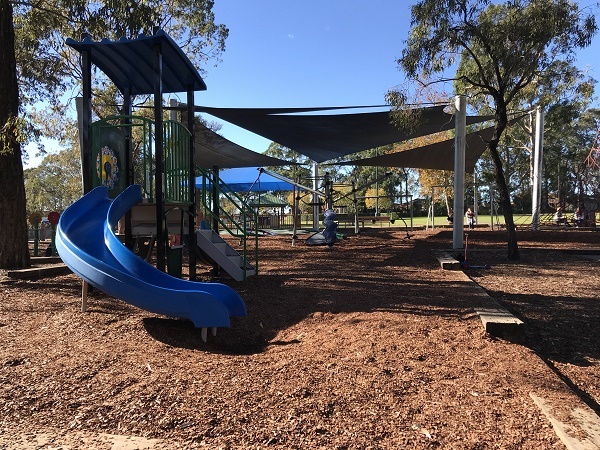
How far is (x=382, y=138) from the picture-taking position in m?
14.2

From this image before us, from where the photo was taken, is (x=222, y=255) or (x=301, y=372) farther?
(x=222, y=255)

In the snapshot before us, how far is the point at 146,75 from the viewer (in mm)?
6129

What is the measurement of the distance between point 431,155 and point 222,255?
33.6 feet

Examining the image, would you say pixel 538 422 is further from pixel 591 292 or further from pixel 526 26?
pixel 526 26

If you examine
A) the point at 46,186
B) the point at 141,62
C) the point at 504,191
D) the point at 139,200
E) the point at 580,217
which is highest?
the point at 46,186

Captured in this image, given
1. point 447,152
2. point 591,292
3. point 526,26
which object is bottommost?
point 591,292

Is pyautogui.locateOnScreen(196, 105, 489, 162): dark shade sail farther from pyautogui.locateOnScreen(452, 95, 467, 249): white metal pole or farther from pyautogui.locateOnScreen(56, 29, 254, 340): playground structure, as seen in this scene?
→ pyautogui.locateOnScreen(56, 29, 254, 340): playground structure

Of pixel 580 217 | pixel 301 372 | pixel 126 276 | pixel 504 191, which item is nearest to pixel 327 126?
pixel 504 191

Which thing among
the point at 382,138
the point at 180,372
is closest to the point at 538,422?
the point at 180,372

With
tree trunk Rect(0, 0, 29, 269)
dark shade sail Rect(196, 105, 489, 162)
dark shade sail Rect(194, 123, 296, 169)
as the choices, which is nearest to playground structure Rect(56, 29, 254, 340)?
tree trunk Rect(0, 0, 29, 269)

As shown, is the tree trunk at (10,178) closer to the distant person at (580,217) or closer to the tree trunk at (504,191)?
the tree trunk at (504,191)

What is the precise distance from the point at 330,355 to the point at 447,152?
1267 centimetres

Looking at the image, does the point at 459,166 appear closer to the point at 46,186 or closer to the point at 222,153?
the point at 222,153

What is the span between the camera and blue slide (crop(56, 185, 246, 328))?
3.83 metres
